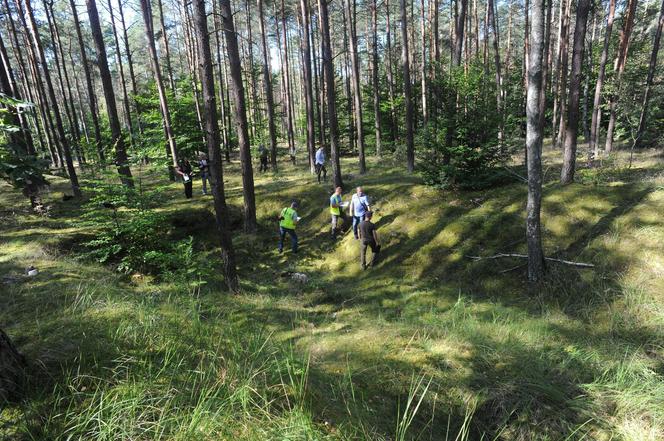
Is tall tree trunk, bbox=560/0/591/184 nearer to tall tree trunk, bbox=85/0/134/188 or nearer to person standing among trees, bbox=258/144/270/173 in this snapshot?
tall tree trunk, bbox=85/0/134/188

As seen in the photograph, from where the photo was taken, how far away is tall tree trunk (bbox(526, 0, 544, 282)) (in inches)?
237

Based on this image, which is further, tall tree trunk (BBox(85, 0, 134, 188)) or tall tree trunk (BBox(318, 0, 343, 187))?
tall tree trunk (BBox(318, 0, 343, 187))

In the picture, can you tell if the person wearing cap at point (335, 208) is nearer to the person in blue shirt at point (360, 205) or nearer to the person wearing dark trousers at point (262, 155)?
the person in blue shirt at point (360, 205)

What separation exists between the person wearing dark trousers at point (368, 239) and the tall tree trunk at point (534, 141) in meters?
3.92

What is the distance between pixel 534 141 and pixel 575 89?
4.32m

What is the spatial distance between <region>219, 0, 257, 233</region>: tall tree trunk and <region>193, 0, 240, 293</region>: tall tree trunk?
2051 millimetres

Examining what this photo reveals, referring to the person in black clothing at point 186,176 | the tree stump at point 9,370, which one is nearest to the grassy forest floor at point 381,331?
the tree stump at point 9,370

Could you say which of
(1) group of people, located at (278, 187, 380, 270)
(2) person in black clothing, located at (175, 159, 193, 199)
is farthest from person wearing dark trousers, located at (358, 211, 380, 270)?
(2) person in black clothing, located at (175, 159, 193, 199)

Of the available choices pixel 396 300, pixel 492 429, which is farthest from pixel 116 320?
pixel 396 300

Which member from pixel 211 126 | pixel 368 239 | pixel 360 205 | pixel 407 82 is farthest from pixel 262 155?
pixel 211 126

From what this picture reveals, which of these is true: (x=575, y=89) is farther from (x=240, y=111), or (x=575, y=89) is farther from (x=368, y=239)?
(x=240, y=111)

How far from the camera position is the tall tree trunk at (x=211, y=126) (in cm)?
664

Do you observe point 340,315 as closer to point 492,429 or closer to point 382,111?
point 492,429

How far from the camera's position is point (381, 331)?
5.64 m
